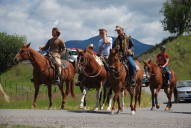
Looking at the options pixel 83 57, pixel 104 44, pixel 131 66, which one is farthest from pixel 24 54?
pixel 131 66

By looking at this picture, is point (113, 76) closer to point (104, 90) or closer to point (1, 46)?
point (104, 90)

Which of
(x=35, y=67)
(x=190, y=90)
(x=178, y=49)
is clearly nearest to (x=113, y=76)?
(x=35, y=67)

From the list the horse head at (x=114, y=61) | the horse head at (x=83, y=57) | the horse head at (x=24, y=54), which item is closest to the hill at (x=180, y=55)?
the horse head at (x=24, y=54)

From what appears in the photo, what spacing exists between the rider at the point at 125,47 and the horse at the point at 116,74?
37cm

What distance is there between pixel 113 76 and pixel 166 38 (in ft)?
266

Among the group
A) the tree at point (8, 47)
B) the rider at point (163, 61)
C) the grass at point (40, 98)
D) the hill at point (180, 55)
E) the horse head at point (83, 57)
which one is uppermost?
the tree at point (8, 47)

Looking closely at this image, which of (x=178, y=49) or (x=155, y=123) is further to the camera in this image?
(x=178, y=49)

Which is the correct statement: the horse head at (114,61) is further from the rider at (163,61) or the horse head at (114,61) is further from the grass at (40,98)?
the rider at (163,61)

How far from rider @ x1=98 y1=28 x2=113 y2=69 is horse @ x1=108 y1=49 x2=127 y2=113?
1783mm

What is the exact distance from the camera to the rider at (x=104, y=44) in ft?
70.8

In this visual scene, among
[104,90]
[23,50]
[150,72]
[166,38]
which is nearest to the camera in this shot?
[23,50]

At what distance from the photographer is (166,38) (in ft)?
327

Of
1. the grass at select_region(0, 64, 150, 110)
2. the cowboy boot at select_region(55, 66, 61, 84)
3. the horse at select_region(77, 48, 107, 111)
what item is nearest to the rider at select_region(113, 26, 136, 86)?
the horse at select_region(77, 48, 107, 111)

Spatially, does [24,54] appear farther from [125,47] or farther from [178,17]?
[178,17]
